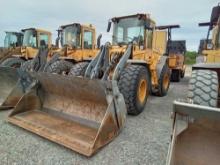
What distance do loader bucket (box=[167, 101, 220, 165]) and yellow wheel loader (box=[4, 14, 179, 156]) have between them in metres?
1.10

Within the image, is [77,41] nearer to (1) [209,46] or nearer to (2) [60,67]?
(2) [60,67]

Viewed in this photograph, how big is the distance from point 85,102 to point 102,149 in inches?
38.6

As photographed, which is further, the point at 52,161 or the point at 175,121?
the point at 52,161

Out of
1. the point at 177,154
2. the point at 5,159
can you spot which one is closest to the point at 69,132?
the point at 5,159

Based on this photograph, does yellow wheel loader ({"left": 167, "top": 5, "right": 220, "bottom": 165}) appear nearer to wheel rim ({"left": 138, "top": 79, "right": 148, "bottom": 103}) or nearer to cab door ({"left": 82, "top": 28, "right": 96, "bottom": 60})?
wheel rim ({"left": 138, "top": 79, "right": 148, "bottom": 103})

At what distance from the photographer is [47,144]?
302 cm

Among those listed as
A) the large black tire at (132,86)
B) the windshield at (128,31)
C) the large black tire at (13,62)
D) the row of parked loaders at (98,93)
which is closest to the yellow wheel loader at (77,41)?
the row of parked loaders at (98,93)

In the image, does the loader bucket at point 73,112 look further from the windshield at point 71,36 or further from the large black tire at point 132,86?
the windshield at point 71,36

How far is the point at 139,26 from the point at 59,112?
10.5ft

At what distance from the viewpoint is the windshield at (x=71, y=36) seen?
313 inches

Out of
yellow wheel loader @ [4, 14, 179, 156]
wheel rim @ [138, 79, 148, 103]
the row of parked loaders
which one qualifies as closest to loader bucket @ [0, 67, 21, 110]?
the row of parked loaders

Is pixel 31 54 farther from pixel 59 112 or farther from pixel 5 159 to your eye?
pixel 5 159

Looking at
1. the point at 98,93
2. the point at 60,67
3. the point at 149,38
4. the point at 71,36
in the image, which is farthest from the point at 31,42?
the point at 98,93

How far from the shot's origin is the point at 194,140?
208 centimetres
